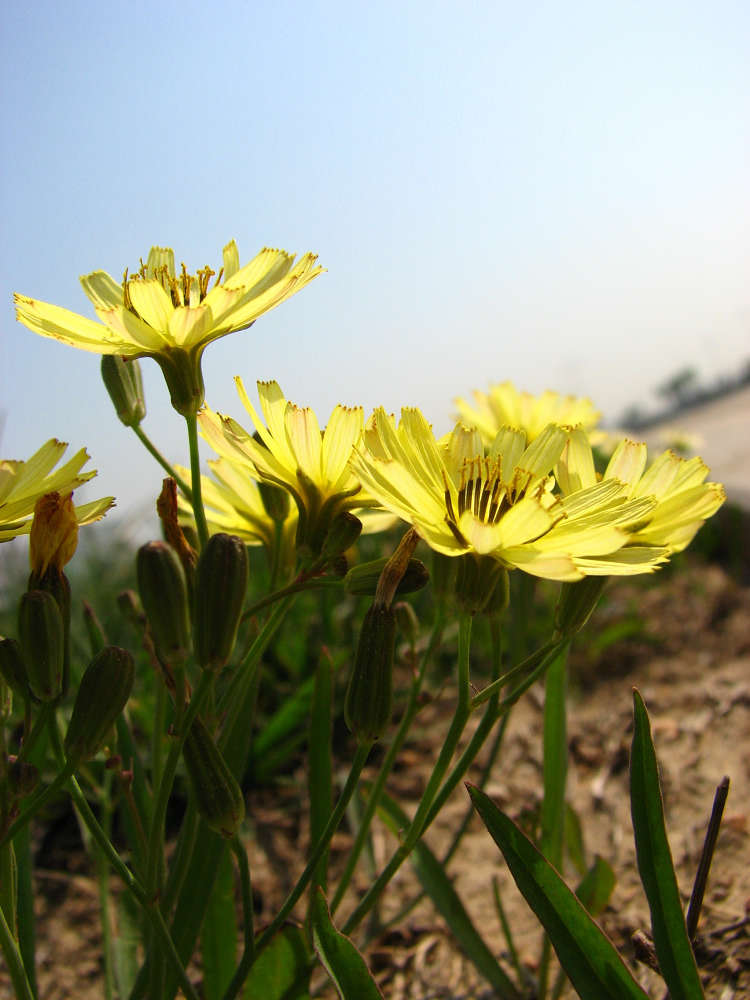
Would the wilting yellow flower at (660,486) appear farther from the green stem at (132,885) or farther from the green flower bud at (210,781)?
the green stem at (132,885)

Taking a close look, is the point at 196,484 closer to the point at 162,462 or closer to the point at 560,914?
the point at 162,462

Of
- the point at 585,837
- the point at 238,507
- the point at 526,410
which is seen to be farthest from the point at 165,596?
the point at 585,837

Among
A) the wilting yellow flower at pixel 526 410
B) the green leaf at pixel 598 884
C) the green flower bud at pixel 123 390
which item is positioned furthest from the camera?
the wilting yellow flower at pixel 526 410

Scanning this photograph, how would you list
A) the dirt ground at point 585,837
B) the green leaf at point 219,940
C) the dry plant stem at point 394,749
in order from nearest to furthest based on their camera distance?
the dry plant stem at point 394,749, the green leaf at point 219,940, the dirt ground at point 585,837

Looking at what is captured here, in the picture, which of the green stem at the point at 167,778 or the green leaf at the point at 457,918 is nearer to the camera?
the green stem at the point at 167,778

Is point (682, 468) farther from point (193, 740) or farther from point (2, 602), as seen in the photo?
point (2, 602)

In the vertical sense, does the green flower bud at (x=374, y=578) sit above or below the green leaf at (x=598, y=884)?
above

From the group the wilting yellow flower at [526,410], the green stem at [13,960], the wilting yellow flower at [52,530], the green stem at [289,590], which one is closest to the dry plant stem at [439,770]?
the green stem at [289,590]
